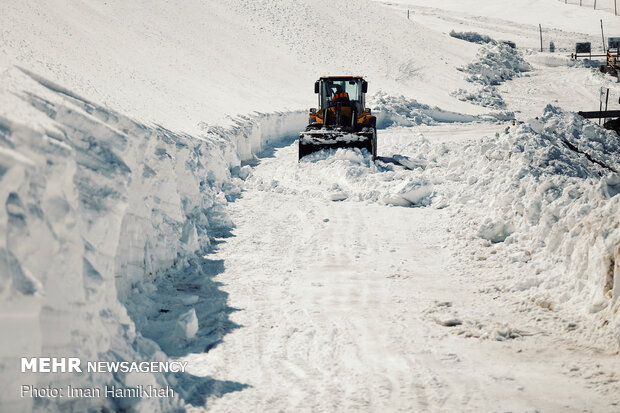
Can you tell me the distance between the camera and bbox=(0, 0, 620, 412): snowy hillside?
3918 millimetres

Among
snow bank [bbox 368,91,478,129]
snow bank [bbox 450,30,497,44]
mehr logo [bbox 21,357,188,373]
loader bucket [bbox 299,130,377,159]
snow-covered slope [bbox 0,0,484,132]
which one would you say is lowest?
mehr logo [bbox 21,357,188,373]

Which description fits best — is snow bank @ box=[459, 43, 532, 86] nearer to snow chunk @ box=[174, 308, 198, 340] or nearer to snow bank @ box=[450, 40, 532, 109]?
snow bank @ box=[450, 40, 532, 109]

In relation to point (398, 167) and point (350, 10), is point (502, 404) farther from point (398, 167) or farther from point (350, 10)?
point (350, 10)

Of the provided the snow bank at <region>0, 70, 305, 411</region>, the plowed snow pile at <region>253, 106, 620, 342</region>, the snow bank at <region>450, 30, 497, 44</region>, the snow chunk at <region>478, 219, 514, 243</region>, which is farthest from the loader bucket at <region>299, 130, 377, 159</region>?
the snow bank at <region>450, 30, 497, 44</region>

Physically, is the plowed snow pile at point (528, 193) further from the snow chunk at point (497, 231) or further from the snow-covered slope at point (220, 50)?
the snow-covered slope at point (220, 50)

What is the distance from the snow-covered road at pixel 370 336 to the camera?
4625mm

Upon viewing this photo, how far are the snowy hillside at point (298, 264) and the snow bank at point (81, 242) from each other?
0.05 ft

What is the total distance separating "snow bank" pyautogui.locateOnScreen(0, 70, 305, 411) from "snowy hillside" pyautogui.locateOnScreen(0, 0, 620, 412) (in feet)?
0.05

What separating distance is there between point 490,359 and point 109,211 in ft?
10.3

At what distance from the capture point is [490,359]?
5.26 m

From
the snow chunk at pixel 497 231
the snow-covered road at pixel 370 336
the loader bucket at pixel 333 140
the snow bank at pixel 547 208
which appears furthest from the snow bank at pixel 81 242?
the loader bucket at pixel 333 140

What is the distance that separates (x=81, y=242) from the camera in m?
4.06

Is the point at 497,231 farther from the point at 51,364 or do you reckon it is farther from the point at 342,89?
the point at 342,89

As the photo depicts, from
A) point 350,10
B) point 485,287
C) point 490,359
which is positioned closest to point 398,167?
point 485,287
